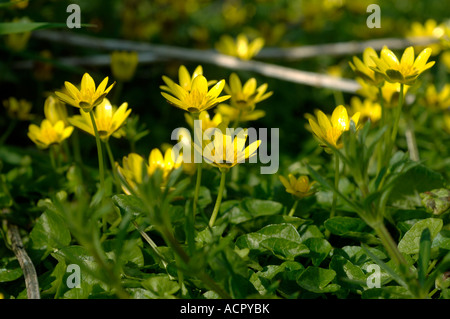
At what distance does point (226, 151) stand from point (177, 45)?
2553 mm

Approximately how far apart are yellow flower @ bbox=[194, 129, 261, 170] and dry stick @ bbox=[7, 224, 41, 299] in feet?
1.83

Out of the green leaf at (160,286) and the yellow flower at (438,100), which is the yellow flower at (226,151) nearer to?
the green leaf at (160,286)

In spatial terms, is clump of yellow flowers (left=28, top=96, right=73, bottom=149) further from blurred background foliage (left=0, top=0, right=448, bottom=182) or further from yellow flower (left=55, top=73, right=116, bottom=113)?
blurred background foliage (left=0, top=0, right=448, bottom=182)

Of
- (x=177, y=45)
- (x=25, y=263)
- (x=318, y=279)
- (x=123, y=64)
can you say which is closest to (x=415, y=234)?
(x=318, y=279)

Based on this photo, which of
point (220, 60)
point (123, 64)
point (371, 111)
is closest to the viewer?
point (371, 111)

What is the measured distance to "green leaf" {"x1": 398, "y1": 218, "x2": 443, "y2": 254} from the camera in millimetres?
1284

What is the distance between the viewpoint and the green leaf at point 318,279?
121cm

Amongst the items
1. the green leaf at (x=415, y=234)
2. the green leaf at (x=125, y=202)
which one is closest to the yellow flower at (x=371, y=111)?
the green leaf at (x=415, y=234)

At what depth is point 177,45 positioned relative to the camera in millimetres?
3688

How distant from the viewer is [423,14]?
4711 millimetres

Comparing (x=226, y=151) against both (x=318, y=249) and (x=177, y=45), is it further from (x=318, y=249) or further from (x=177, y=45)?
(x=177, y=45)

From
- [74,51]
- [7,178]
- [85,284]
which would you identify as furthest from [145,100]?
[85,284]

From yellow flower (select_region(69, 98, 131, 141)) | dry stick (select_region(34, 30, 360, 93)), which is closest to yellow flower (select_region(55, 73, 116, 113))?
yellow flower (select_region(69, 98, 131, 141))

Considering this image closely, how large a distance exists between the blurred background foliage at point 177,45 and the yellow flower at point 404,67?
0.79 m
